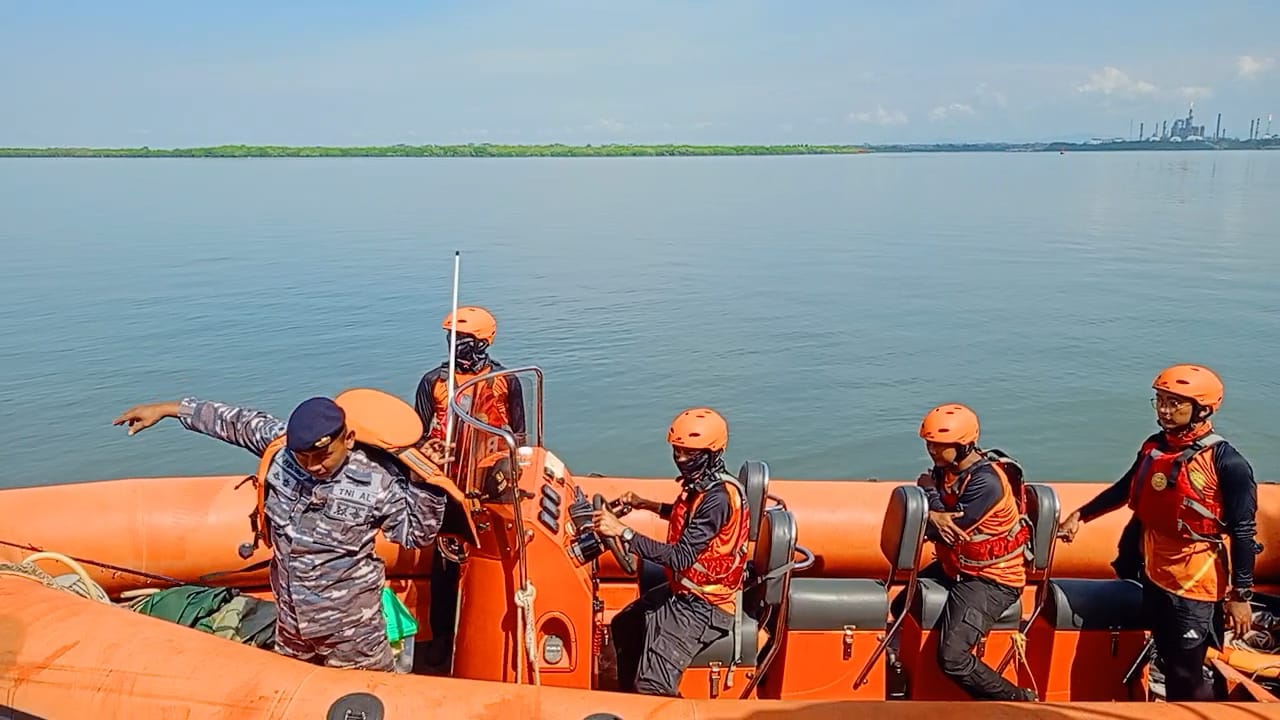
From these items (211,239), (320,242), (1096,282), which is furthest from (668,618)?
(211,239)

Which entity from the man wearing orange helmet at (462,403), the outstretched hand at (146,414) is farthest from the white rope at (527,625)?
the outstretched hand at (146,414)

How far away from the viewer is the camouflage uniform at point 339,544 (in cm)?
241

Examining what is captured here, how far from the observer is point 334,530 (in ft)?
7.94

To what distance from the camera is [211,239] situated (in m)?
26.1

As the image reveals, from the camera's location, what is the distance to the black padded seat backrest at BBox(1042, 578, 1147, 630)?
329cm

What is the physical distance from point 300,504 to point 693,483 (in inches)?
43.2

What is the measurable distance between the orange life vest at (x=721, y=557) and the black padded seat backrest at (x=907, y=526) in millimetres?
507

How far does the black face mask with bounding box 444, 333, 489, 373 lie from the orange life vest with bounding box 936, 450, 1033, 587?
187 cm

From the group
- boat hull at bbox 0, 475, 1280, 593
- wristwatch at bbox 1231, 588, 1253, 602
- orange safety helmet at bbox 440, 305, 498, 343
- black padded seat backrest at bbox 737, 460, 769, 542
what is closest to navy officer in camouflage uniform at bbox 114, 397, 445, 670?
black padded seat backrest at bbox 737, 460, 769, 542

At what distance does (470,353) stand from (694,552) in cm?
151

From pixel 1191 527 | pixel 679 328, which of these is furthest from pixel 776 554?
pixel 679 328

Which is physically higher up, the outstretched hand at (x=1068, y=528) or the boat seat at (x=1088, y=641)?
the outstretched hand at (x=1068, y=528)

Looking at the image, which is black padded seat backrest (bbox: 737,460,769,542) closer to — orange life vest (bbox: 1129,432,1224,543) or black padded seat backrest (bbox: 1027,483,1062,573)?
black padded seat backrest (bbox: 1027,483,1062,573)

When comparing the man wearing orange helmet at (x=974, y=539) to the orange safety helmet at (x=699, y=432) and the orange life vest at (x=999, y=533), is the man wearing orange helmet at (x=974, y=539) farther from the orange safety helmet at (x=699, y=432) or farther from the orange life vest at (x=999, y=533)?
the orange safety helmet at (x=699, y=432)
